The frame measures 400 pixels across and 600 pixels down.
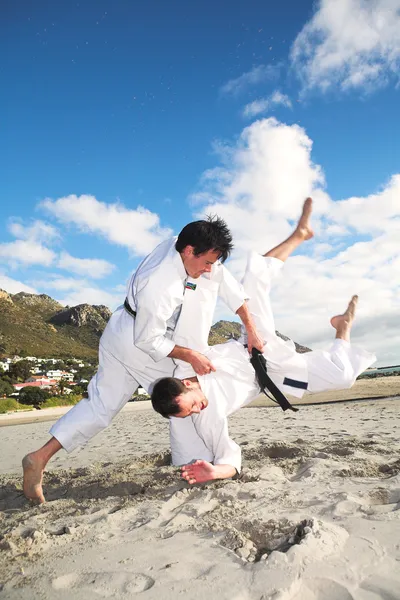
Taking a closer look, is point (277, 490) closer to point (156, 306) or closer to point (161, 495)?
point (161, 495)

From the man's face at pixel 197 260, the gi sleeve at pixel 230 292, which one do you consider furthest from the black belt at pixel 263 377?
the man's face at pixel 197 260

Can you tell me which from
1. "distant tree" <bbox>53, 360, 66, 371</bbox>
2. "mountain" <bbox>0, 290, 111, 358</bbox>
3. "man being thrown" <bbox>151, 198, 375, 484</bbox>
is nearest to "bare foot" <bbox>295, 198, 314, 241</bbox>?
"man being thrown" <bbox>151, 198, 375, 484</bbox>

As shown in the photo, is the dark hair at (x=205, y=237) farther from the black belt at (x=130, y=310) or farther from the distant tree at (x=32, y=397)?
the distant tree at (x=32, y=397)

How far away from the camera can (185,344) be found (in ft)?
12.7

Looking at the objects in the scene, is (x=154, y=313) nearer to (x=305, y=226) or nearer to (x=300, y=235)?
(x=300, y=235)

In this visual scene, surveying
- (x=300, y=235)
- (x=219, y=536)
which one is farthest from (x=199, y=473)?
(x=300, y=235)

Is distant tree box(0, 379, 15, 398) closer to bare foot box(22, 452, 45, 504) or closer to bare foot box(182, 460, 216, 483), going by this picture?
bare foot box(22, 452, 45, 504)

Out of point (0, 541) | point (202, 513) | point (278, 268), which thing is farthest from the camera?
point (278, 268)

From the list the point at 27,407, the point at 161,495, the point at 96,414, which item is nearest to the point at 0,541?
the point at 161,495

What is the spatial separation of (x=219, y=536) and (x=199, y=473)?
0.81m

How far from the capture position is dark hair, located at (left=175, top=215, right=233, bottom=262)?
11.6ft

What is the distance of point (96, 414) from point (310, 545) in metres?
2.37

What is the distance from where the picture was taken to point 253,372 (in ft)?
13.1

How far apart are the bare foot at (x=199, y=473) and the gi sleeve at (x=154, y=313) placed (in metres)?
0.93
